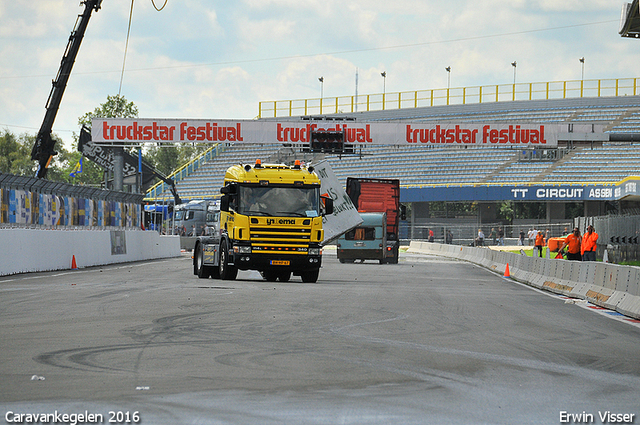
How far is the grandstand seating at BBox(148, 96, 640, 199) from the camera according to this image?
6378 cm

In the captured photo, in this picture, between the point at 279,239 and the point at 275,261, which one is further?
the point at 275,261

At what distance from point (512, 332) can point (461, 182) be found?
5437 centimetres

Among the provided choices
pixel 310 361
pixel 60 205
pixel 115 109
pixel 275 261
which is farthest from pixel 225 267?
pixel 115 109

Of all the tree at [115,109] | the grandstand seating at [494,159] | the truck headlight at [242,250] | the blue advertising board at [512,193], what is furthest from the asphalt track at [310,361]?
the tree at [115,109]

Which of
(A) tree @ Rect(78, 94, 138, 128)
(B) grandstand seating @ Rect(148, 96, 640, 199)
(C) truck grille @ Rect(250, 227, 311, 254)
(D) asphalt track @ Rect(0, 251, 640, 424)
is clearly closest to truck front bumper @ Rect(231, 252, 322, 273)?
(C) truck grille @ Rect(250, 227, 311, 254)

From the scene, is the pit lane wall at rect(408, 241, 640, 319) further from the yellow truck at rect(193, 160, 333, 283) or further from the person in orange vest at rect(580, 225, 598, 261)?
the yellow truck at rect(193, 160, 333, 283)

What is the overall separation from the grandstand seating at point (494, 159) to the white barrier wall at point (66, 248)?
27116 mm

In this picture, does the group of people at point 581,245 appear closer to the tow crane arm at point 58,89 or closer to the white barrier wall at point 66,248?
the white barrier wall at point 66,248

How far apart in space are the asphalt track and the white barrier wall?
767cm

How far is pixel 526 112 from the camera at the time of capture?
231 ft

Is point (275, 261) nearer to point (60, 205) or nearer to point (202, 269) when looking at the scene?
point (202, 269)

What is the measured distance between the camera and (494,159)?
2643 inches

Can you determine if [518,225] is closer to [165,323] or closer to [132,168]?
[132,168]

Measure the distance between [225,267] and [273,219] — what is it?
206 centimetres
